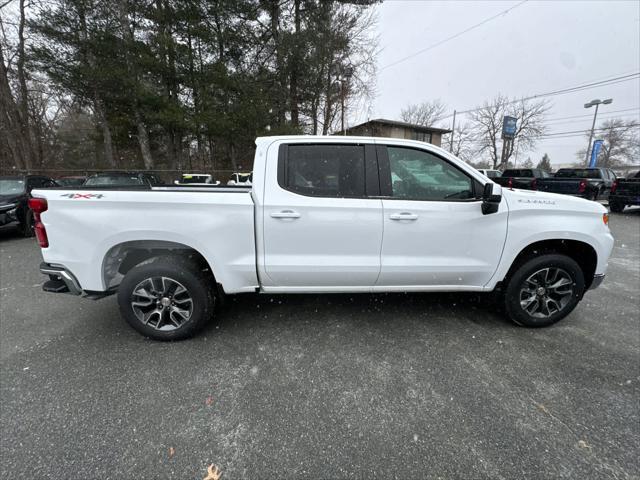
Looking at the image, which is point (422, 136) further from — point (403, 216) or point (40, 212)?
point (40, 212)

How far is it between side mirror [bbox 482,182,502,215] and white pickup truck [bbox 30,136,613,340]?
0.01 metres

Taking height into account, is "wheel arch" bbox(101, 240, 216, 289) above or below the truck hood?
below

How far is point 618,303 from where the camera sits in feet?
12.4

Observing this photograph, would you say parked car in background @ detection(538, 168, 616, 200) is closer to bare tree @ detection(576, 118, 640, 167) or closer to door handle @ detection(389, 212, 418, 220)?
door handle @ detection(389, 212, 418, 220)

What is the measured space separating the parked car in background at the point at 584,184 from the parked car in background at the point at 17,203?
19.0 meters

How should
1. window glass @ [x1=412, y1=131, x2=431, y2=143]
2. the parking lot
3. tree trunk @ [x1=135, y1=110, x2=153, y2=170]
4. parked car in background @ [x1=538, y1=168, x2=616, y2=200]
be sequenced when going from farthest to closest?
window glass @ [x1=412, y1=131, x2=431, y2=143] < tree trunk @ [x1=135, y1=110, x2=153, y2=170] < parked car in background @ [x1=538, y1=168, x2=616, y2=200] < the parking lot

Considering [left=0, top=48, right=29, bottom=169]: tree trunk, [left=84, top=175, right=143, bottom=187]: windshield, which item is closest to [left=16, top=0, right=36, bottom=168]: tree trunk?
[left=0, top=48, right=29, bottom=169]: tree trunk

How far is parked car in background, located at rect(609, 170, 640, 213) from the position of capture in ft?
35.6

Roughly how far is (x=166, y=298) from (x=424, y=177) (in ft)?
9.20

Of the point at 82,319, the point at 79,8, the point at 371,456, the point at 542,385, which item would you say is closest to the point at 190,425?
the point at 371,456

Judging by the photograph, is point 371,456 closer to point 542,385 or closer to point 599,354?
point 542,385

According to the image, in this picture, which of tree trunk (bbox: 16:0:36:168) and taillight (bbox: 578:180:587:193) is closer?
taillight (bbox: 578:180:587:193)

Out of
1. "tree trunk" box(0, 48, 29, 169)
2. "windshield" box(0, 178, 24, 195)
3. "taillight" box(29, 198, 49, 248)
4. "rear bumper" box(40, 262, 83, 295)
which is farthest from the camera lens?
"tree trunk" box(0, 48, 29, 169)

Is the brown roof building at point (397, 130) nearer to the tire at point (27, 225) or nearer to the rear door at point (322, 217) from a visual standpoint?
the tire at point (27, 225)
